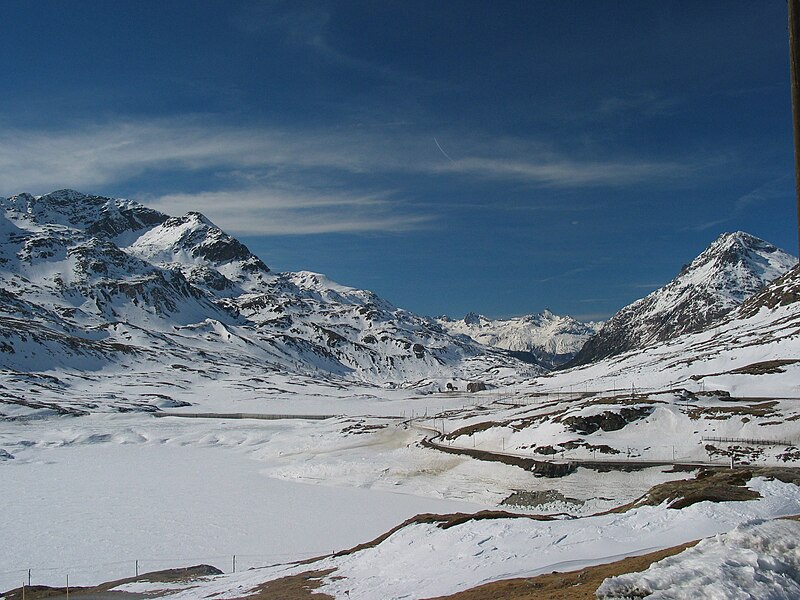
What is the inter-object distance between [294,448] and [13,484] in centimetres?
3723

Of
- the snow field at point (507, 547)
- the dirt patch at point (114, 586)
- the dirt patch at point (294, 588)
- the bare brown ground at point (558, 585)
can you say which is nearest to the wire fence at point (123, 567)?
the dirt patch at point (114, 586)

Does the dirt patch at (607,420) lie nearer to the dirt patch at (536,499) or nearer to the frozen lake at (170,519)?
the dirt patch at (536,499)

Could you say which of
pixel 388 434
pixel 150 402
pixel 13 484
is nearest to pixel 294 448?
pixel 388 434

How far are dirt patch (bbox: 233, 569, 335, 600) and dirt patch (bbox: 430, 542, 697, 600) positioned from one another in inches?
275

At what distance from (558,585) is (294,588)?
13539 millimetres

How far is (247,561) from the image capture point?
1629 inches

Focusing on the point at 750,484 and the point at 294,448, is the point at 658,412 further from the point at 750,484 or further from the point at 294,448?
the point at 294,448

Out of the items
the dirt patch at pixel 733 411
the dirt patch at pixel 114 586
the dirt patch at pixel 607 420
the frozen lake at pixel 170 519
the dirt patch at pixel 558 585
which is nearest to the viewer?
the dirt patch at pixel 558 585

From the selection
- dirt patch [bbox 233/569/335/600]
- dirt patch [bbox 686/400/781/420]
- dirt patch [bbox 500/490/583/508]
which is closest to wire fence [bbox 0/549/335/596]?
dirt patch [bbox 233/569/335/600]

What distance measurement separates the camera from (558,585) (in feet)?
56.3

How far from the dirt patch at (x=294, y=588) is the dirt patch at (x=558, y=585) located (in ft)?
22.9

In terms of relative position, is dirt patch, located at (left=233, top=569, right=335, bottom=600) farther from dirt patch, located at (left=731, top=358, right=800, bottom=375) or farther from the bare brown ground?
dirt patch, located at (left=731, top=358, right=800, bottom=375)

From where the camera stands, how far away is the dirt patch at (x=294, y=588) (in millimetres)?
24812

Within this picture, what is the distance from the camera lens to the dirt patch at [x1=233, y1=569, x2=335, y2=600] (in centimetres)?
2481
